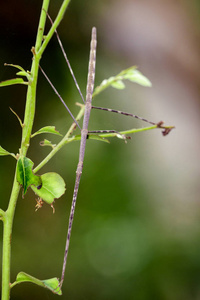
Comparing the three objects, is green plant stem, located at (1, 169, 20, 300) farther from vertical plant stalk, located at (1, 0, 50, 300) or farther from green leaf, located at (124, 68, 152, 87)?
green leaf, located at (124, 68, 152, 87)

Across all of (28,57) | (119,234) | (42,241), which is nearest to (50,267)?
(42,241)

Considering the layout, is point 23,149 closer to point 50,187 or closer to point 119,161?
point 50,187

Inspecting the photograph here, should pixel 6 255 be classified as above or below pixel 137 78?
below

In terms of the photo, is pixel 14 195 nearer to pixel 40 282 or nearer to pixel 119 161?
pixel 40 282

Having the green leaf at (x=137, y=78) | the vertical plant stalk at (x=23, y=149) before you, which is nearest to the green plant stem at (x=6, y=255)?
the vertical plant stalk at (x=23, y=149)

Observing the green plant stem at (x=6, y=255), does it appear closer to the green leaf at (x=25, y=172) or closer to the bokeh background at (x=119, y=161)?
the green leaf at (x=25, y=172)

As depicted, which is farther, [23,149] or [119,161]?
[119,161]

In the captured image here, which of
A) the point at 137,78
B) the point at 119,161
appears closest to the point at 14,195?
the point at 137,78

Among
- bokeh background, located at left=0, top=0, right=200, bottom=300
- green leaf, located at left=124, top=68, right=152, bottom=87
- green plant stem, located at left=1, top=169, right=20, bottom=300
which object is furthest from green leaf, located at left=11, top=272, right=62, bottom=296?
bokeh background, located at left=0, top=0, right=200, bottom=300
